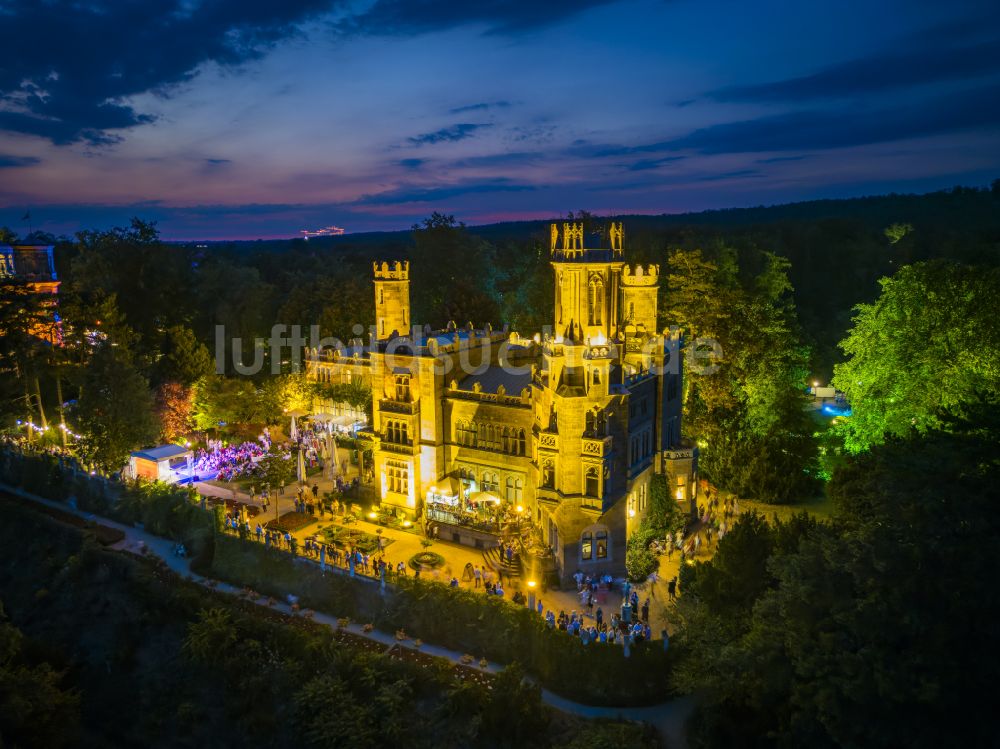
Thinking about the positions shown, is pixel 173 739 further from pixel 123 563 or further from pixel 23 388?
pixel 23 388

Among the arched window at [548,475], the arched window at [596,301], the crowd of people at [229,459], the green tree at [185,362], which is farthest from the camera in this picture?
the green tree at [185,362]

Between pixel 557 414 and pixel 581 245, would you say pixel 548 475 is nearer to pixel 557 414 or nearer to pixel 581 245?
pixel 557 414

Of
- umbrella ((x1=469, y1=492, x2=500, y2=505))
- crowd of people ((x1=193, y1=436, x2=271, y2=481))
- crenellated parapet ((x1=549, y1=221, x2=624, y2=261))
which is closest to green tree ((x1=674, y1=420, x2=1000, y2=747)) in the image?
umbrella ((x1=469, y1=492, x2=500, y2=505))

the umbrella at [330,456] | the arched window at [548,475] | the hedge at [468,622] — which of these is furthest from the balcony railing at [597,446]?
the umbrella at [330,456]

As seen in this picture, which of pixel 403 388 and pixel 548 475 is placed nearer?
pixel 548 475

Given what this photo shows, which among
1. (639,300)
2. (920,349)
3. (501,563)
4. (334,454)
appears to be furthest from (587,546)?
(334,454)

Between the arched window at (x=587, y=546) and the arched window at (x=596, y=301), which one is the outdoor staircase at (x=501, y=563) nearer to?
the arched window at (x=587, y=546)

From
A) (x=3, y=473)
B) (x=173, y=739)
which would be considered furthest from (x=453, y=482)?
(x=3, y=473)
